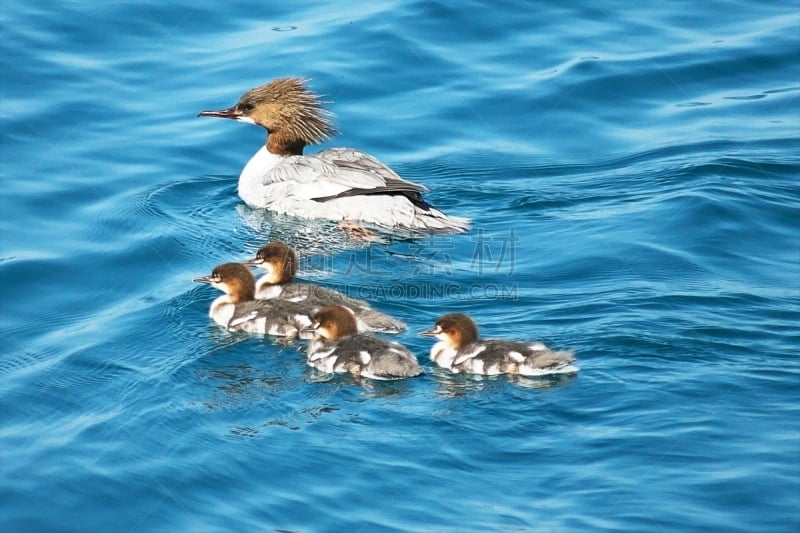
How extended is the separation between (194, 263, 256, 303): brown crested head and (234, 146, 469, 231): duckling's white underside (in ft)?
7.57

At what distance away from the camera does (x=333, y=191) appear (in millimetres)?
12109

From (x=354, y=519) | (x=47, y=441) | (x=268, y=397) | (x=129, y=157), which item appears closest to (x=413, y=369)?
(x=268, y=397)

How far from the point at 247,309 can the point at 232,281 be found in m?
0.35

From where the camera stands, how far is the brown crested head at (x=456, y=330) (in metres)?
8.78

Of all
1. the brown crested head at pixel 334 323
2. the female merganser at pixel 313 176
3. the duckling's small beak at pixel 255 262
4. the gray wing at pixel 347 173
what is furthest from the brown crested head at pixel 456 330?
the gray wing at pixel 347 173

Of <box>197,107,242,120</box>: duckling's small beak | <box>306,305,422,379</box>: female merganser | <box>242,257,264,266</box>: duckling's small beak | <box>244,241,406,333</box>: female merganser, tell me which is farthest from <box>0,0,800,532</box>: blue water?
<box>197,107,242,120</box>: duckling's small beak

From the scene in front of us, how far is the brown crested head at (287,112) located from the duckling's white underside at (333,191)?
44 cm

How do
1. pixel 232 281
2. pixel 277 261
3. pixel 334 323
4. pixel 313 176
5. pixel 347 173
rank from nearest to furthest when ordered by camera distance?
pixel 334 323 < pixel 232 281 < pixel 277 261 < pixel 347 173 < pixel 313 176

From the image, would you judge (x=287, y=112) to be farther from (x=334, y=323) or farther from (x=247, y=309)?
(x=334, y=323)

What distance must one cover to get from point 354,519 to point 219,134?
8.03 m

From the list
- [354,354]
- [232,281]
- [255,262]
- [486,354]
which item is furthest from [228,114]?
[486,354]

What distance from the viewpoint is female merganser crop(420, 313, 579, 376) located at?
27.9 feet

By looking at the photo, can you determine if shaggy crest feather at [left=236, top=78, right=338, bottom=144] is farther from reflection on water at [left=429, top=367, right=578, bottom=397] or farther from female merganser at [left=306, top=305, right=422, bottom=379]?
reflection on water at [left=429, top=367, right=578, bottom=397]

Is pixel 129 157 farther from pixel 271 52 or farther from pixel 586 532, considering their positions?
pixel 586 532
